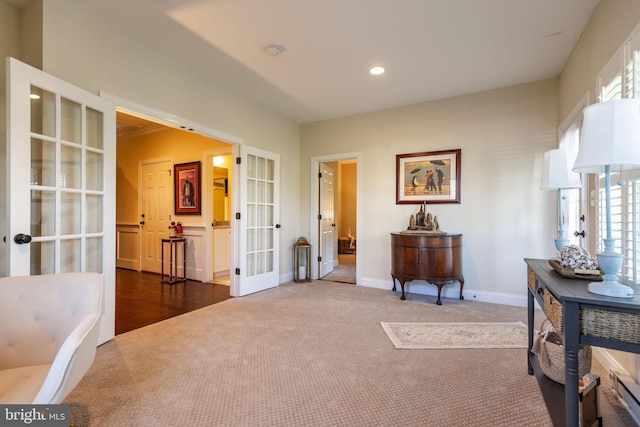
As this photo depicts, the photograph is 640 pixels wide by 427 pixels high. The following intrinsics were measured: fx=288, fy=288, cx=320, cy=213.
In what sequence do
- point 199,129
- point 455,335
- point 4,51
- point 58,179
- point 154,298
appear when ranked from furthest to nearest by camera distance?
point 154,298 < point 199,129 < point 455,335 < point 4,51 < point 58,179

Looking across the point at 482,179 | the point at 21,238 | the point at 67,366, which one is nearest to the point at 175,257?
the point at 21,238

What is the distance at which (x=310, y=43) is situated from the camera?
2.74 metres

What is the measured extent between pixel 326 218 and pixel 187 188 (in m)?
2.52

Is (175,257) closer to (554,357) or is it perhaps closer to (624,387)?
(554,357)

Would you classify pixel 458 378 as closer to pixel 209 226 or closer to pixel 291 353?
pixel 291 353

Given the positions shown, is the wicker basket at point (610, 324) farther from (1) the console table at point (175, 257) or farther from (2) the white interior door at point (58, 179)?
(1) the console table at point (175, 257)

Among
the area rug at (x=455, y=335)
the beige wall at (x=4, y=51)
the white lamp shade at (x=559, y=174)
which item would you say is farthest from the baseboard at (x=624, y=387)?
the beige wall at (x=4, y=51)

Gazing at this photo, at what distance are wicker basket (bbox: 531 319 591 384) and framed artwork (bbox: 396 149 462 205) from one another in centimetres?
228

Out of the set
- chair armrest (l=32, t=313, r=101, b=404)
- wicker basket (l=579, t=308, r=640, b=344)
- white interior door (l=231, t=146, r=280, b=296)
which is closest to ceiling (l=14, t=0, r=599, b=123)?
white interior door (l=231, t=146, r=280, b=296)

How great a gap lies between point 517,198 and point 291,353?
324cm

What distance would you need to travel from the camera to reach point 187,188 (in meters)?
4.95

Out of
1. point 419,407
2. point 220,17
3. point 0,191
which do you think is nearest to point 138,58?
point 220,17

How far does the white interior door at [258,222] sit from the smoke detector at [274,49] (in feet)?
4.70

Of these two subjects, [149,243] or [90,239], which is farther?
[149,243]
